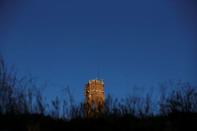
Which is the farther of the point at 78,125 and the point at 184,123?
the point at 78,125

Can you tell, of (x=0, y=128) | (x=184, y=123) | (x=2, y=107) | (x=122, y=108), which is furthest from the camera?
(x=122, y=108)

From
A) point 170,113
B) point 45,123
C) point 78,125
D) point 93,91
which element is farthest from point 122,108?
point 93,91

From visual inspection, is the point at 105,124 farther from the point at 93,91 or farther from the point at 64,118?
the point at 93,91

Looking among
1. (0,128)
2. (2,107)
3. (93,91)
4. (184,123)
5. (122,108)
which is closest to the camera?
(184,123)

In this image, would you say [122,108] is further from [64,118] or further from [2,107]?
[2,107]

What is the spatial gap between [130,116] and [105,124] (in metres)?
0.79

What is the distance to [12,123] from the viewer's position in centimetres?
286

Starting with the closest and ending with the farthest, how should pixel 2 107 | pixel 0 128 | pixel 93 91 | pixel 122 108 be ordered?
pixel 0 128 → pixel 2 107 → pixel 122 108 → pixel 93 91

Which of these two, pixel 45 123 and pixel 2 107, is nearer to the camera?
pixel 45 123

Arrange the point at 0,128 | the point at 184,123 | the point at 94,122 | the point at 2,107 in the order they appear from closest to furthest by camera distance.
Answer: the point at 184,123 < the point at 0,128 < the point at 94,122 < the point at 2,107

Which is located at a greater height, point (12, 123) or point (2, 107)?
point (2, 107)

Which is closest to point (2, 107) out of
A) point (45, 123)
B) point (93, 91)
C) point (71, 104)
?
point (45, 123)

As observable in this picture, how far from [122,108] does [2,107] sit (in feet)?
7.06

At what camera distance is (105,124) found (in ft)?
9.32
